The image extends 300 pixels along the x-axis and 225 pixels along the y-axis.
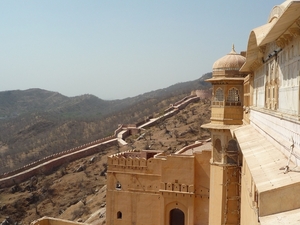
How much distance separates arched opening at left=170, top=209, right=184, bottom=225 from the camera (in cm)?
1487

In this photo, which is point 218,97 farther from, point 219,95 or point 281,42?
point 281,42

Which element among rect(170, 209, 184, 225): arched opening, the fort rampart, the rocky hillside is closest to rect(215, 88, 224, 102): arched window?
rect(170, 209, 184, 225): arched opening

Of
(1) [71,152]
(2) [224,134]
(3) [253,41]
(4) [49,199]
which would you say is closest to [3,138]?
(1) [71,152]

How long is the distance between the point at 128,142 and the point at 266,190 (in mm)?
29546

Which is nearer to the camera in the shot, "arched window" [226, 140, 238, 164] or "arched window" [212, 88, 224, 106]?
"arched window" [226, 140, 238, 164]

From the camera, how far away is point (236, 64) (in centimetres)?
1066

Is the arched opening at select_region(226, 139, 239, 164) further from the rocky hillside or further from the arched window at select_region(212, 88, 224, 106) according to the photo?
the rocky hillside

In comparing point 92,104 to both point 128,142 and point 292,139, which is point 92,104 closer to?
point 128,142

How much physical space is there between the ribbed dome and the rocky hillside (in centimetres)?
1107

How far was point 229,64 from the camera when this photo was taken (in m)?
10.7

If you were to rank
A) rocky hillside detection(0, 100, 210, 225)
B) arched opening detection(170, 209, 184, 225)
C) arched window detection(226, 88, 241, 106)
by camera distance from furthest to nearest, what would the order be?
rocky hillside detection(0, 100, 210, 225), arched opening detection(170, 209, 184, 225), arched window detection(226, 88, 241, 106)

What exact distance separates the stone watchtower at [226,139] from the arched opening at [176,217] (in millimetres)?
3989

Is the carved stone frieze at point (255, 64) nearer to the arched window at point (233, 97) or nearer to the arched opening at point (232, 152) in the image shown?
the arched window at point (233, 97)

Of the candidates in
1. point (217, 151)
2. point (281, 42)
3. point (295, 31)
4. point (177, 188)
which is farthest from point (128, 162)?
point (295, 31)
